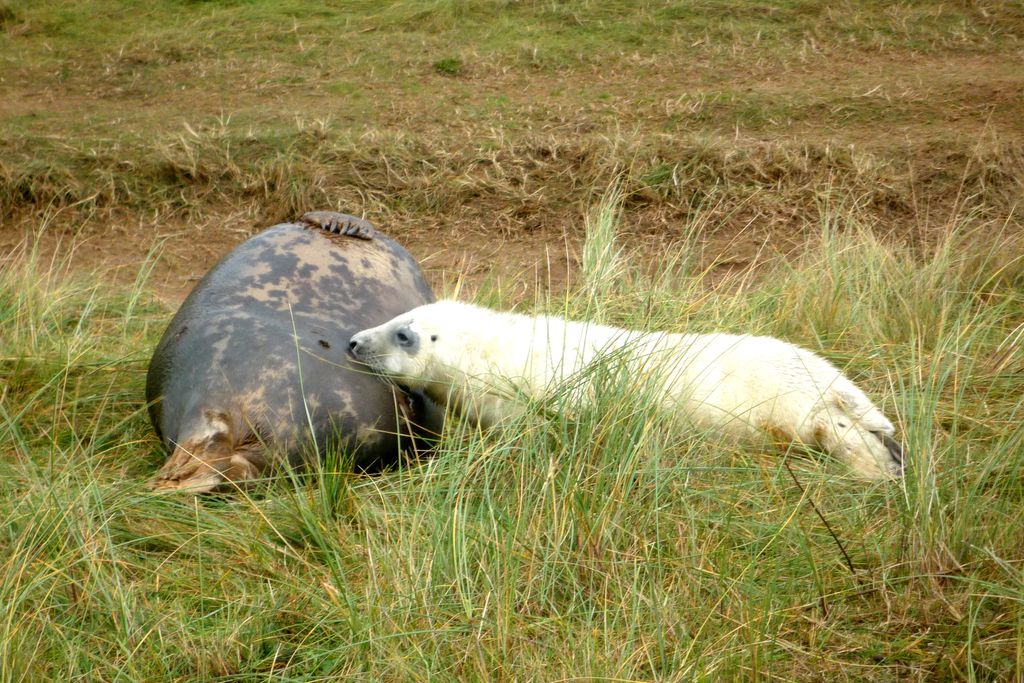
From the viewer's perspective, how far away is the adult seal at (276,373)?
3.51 meters

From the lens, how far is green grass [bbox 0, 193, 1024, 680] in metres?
2.47

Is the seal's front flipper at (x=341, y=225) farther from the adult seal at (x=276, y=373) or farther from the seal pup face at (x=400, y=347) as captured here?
the seal pup face at (x=400, y=347)

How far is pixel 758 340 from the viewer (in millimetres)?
3924

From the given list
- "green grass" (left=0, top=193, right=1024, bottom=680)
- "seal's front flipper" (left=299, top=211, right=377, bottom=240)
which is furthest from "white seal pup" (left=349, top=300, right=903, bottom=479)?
"seal's front flipper" (left=299, top=211, right=377, bottom=240)

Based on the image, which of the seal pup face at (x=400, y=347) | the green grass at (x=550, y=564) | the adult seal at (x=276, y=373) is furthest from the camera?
the seal pup face at (x=400, y=347)

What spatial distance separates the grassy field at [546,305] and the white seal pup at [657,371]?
15cm

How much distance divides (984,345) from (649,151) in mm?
3605

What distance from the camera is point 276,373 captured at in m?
3.64

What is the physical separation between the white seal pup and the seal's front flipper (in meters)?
0.50

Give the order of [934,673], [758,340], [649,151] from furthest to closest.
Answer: [649,151], [758,340], [934,673]

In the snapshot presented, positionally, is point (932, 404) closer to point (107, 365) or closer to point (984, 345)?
point (984, 345)

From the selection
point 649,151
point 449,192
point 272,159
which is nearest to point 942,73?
point 649,151

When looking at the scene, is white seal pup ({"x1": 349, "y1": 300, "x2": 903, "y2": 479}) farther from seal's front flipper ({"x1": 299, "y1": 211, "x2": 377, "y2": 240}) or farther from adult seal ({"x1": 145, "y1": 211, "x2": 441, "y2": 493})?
seal's front flipper ({"x1": 299, "y1": 211, "x2": 377, "y2": 240})

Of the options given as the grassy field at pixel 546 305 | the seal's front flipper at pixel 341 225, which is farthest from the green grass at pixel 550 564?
the seal's front flipper at pixel 341 225
